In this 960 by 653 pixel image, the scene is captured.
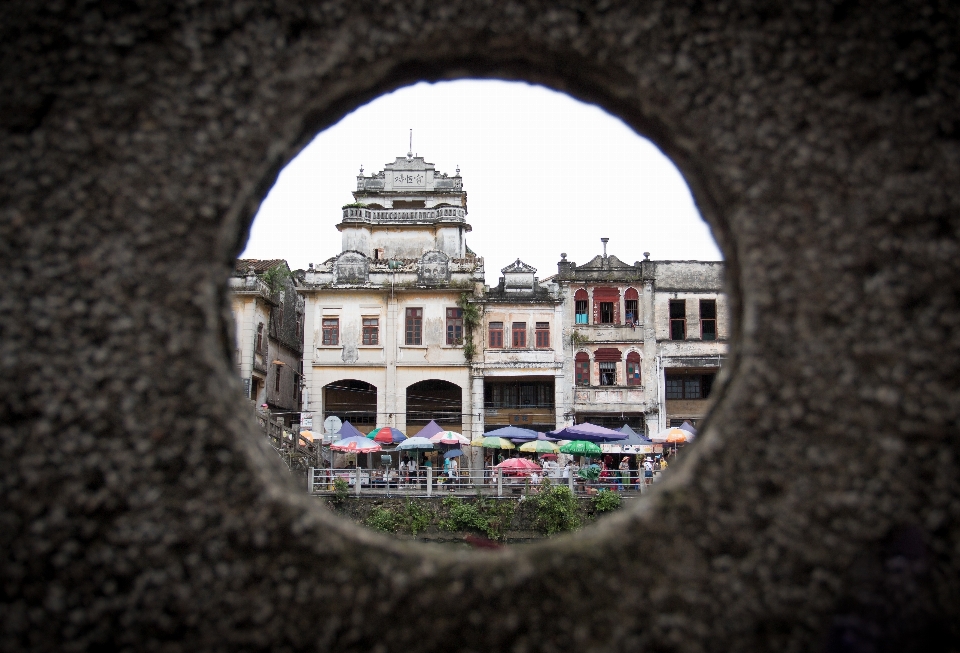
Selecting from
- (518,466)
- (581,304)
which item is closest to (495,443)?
(518,466)

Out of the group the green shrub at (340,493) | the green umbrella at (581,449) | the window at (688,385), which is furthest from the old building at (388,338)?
the window at (688,385)

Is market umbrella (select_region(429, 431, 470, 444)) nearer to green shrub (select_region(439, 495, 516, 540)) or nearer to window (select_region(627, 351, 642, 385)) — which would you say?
green shrub (select_region(439, 495, 516, 540))

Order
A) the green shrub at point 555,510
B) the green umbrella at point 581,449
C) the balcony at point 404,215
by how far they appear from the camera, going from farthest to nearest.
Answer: the balcony at point 404,215 < the green umbrella at point 581,449 < the green shrub at point 555,510

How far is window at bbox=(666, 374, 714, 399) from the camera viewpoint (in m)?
30.0

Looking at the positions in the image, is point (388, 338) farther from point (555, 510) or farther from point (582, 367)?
point (555, 510)

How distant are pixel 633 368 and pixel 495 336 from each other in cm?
592

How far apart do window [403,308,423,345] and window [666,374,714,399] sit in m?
10.8

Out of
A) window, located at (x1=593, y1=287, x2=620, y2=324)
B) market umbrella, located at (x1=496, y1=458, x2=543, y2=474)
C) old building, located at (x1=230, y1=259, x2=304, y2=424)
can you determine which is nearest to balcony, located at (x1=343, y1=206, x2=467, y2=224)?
old building, located at (x1=230, y1=259, x2=304, y2=424)

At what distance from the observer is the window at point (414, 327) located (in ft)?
96.3

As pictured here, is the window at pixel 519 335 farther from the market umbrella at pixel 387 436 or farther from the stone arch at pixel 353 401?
the market umbrella at pixel 387 436

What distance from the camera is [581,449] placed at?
21.2 meters

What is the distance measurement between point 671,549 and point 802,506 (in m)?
0.42

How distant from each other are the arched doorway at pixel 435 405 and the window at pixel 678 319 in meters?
9.35

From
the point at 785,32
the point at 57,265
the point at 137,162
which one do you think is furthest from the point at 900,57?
the point at 57,265
